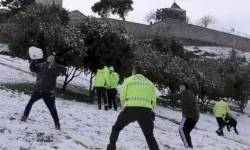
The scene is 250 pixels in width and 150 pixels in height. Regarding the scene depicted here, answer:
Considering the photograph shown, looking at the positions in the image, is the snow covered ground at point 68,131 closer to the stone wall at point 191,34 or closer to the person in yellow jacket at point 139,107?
the person in yellow jacket at point 139,107

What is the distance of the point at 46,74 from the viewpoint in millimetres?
10312

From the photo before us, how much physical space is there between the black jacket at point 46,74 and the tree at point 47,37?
8.00m

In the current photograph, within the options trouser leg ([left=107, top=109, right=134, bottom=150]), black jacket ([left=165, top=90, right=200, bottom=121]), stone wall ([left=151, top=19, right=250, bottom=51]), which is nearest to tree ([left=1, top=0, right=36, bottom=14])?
stone wall ([left=151, top=19, right=250, bottom=51])

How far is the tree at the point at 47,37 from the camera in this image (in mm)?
18719

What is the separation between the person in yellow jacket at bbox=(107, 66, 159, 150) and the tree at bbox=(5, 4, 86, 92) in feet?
34.5

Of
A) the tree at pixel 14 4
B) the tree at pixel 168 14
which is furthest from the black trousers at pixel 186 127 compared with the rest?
the tree at pixel 168 14

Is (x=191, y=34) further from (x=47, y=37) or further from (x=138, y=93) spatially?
→ (x=138, y=93)

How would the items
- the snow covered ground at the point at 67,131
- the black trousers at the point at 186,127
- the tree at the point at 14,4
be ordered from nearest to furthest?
1. the snow covered ground at the point at 67,131
2. the black trousers at the point at 186,127
3. the tree at the point at 14,4

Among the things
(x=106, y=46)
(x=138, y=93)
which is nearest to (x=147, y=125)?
(x=138, y=93)

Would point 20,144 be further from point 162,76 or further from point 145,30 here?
point 145,30

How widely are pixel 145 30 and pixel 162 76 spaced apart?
4465 centimetres

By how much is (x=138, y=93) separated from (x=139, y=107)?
0.30 metres

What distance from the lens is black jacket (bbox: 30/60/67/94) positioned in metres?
10.2

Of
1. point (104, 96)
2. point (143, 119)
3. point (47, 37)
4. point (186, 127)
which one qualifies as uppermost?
point (47, 37)
